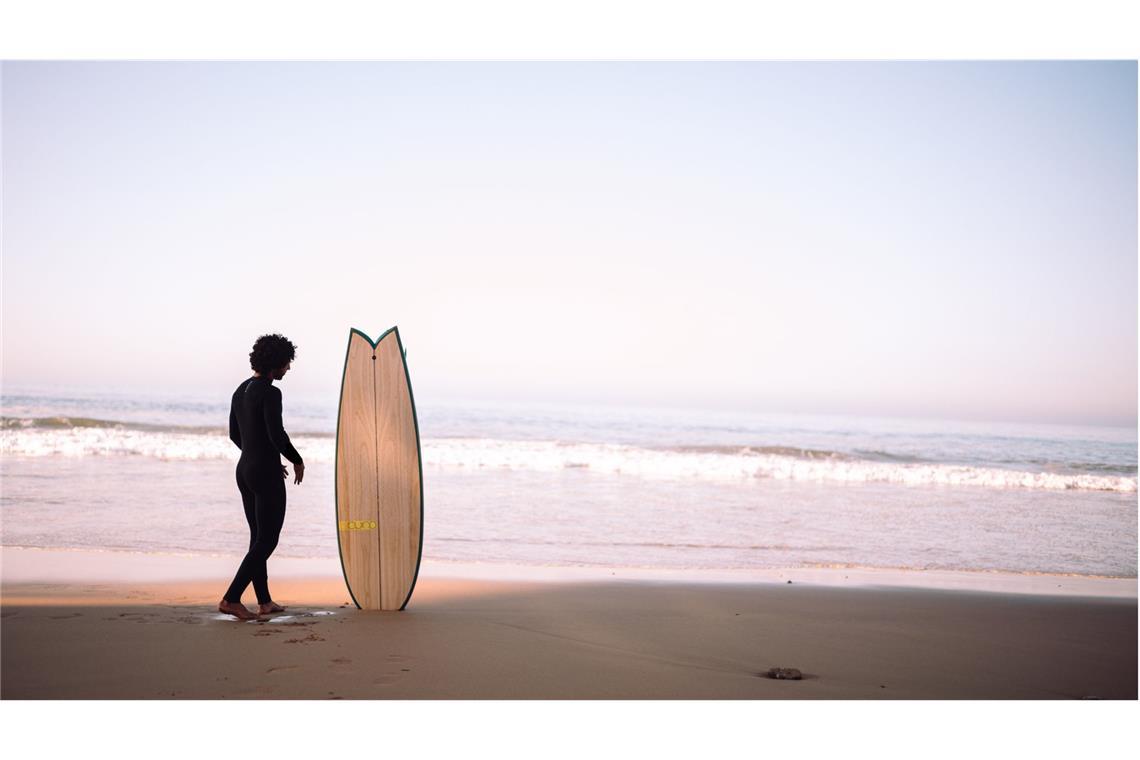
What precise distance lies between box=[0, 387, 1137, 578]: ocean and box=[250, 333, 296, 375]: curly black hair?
250 centimetres

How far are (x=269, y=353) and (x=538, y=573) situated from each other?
99.5 inches

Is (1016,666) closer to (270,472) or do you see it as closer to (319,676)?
(319,676)

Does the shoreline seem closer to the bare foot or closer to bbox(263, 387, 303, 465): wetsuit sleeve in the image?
the bare foot

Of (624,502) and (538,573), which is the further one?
(624,502)

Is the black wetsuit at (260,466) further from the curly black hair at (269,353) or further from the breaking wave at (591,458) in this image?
the breaking wave at (591,458)

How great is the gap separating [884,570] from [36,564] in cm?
580

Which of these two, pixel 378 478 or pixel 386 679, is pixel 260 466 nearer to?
pixel 378 478

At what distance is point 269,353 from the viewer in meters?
4.02

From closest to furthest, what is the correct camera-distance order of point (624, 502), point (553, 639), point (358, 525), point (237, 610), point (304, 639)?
point (304, 639) < point (553, 639) < point (237, 610) < point (358, 525) < point (624, 502)

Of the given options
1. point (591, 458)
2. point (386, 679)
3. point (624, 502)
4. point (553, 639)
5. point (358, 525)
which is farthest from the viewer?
point (591, 458)

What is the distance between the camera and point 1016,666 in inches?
147

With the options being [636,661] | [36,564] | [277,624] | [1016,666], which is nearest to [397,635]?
[277,624]

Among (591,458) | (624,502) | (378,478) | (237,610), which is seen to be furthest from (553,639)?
(591,458)

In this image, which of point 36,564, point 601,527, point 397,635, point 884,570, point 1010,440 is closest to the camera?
point 397,635
